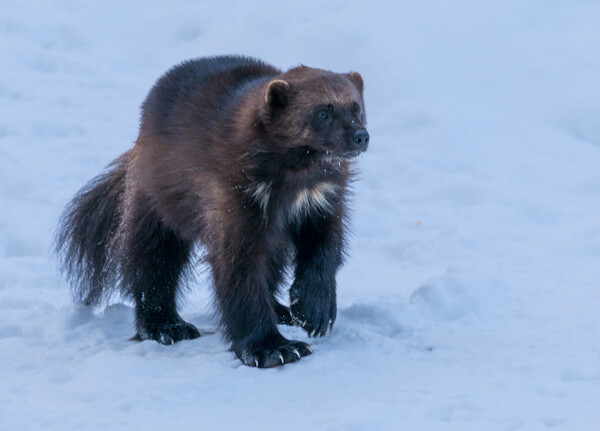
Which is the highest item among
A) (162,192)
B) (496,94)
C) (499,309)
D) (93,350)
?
(496,94)

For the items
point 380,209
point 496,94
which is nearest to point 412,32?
point 496,94

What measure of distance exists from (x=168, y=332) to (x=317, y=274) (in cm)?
78

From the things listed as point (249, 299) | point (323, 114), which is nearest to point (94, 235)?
point (249, 299)

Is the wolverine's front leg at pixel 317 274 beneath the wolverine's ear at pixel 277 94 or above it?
beneath

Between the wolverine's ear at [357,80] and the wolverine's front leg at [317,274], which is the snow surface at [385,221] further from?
the wolverine's ear at [357,80]

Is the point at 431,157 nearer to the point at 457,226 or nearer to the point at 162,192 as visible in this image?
the point at 457,226

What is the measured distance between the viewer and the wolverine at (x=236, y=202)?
3.70 m

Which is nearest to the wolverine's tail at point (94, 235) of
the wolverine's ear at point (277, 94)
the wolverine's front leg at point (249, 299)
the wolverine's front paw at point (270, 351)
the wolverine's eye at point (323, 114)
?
the wolverine's front leg at point (249, 299)

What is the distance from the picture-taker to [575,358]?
138 inches

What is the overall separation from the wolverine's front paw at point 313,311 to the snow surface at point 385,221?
0.25ft

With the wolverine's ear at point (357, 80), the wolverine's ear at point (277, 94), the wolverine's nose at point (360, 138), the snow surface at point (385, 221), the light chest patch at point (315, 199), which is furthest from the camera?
the wolverine's ear at point (357, 80)

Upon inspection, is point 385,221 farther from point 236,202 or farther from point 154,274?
point 236,202

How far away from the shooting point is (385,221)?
21.4ft

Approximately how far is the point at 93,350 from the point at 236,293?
707mm
